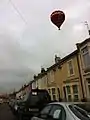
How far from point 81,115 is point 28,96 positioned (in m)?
8.91

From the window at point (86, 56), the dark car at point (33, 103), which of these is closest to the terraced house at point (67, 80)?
the window at point (86, 56)

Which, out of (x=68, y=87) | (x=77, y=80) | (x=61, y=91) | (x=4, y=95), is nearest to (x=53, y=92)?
(x=61, y=91)

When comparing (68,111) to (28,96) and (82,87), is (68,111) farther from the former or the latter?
(82,87)

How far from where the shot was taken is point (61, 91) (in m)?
30.3

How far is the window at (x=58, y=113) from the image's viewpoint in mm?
6959

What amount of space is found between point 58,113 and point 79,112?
2.04 ft

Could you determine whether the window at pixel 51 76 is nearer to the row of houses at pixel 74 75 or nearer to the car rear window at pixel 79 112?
the row of houses at pixel 74 75

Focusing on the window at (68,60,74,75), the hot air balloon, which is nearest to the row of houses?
the window at (68,60,74,75)

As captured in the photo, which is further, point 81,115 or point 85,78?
point 85,78

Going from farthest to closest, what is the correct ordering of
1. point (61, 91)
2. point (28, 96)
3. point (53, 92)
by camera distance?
point (53, 92) < point (61, 91) < point (28, 96)

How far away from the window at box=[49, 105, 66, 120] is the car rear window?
0.26 meters

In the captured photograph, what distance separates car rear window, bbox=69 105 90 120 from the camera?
662cm

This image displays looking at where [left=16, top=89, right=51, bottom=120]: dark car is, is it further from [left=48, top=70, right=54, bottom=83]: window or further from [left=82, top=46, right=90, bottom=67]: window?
[left=48, top=70, right=54, bottom=83]: window

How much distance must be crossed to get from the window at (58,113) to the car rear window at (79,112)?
Result: 10.1 inches
